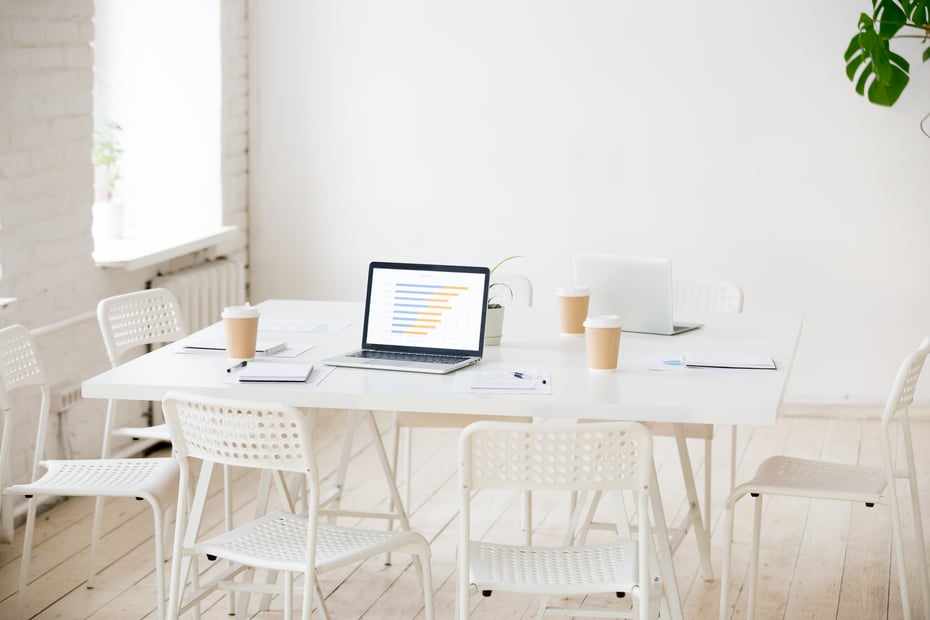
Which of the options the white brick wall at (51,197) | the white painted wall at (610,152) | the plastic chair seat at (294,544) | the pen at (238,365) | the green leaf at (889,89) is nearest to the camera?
the plastic chair seat at (294,544)

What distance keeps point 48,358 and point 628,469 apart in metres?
2.49

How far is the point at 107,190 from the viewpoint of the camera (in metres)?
5.05

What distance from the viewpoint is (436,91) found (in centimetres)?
555

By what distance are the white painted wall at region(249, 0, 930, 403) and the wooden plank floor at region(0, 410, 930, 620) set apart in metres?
0.84

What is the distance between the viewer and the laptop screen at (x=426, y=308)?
9.92ft

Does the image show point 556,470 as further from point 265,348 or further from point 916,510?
point 916,510

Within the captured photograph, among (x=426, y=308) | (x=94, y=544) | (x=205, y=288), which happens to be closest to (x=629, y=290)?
(x=426, y=308)

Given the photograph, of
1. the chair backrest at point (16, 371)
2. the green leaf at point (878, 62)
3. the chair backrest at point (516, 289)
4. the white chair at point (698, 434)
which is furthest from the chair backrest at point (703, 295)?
the chair backrest at point (16, 371)

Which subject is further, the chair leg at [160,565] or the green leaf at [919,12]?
the green leaf at [919,12]

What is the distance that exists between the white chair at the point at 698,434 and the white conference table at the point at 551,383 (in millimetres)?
267

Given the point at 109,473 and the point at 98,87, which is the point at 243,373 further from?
the point at 98,87

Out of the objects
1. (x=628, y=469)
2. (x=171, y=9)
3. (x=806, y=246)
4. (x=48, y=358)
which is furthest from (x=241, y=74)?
(x=628, y=469)

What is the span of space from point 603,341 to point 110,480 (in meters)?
1.28

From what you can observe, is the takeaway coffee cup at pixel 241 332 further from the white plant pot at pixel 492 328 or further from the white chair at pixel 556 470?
the white chair at pixel 556 470
